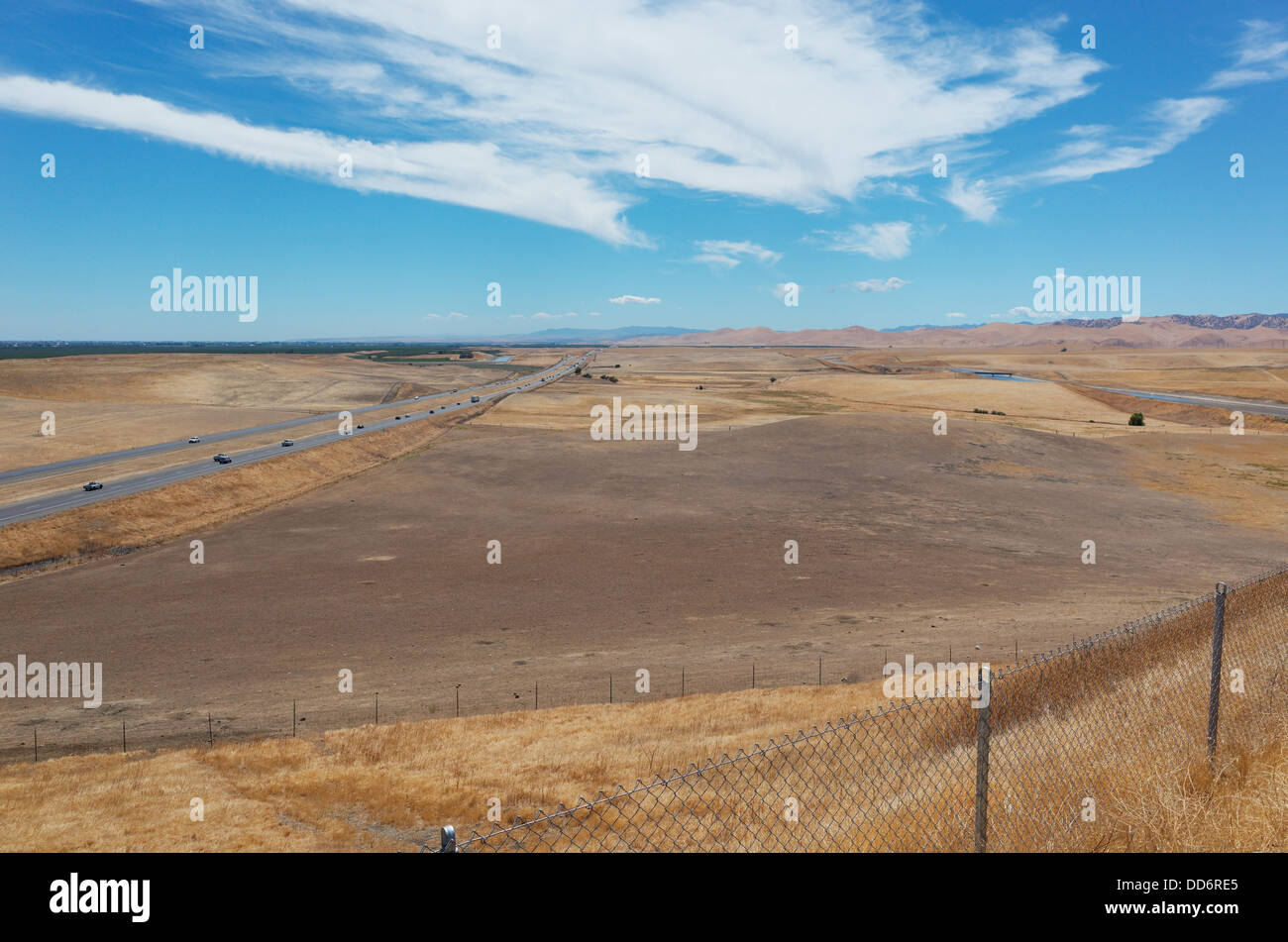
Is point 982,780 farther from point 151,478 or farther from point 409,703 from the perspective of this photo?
point 151,478

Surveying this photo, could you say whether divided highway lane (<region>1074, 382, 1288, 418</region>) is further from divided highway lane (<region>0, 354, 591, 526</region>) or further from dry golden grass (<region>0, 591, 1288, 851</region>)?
divided highway lane (<region>0, 354, 591, 526</region>)

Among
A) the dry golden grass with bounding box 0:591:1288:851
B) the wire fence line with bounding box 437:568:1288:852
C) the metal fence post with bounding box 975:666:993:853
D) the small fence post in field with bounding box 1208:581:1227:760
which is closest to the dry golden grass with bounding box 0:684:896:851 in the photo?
the dry golden grass with bounding box 0:591:1288:851

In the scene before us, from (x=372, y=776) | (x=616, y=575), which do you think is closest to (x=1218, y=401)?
(x=616, y=575)

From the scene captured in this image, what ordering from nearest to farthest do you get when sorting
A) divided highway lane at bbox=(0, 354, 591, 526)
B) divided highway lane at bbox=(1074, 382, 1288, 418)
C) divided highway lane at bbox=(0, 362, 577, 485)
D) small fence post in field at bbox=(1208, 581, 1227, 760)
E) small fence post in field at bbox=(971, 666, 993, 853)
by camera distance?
1. small fence post in field at bbox=(971, 666, 993, 853)
2. small fence post in field at bbox=(1208, 581, 1227, 760)
3. divided highway lane at bbox=(0, 354, 591, 526)
4. divided highway lane at bbox=(0, 362, 577, 485)
5. divided highway lane at bbox=(1074, 382, 1288, 418)

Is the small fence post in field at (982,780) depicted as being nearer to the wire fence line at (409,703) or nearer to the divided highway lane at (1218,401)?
the wire fence line at (409,703)

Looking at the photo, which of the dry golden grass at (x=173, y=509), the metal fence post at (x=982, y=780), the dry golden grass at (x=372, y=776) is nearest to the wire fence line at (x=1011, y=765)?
the metal fence post at (x=982, y=780)
